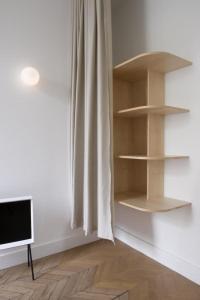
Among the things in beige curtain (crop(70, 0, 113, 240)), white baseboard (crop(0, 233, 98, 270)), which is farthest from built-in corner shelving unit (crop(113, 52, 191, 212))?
white baseboard (crop(0, 233, 98, 270))

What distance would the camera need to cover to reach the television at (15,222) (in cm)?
184

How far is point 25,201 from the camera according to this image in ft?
6.26

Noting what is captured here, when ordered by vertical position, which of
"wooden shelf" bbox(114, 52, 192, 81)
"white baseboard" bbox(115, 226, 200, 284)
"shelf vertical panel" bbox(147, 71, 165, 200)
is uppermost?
"wooden shelf" bbox(114, 52, 192, 81)

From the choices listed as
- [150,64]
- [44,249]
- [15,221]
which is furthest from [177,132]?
[44,249]

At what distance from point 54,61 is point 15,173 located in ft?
3.94

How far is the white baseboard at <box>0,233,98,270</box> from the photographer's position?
2033 mm

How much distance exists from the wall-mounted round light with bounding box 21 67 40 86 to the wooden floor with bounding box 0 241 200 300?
5.74 ft

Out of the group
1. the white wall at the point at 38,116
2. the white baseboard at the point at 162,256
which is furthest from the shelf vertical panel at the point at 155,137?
the white wall at the point at 38,116

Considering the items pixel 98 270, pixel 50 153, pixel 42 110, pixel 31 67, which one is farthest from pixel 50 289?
pixel 31 67

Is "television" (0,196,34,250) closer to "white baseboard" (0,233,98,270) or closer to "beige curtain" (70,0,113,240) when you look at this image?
"white baseboard" (0,233,98,270)

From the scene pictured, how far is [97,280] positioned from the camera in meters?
1.84

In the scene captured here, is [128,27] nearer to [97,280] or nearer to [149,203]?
[149,203]

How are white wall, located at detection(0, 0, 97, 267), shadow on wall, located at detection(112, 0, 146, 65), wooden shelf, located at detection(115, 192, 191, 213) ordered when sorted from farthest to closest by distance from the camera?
1. shadow on wall, located at detection(112, 0, 146, 65)
2. white wall, located at detection(0, 0, 97, 267)
3. wooden shelf, located at detection(115, 192, 191, 213)

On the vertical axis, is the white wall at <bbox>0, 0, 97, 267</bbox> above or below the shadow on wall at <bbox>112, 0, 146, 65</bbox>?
below
